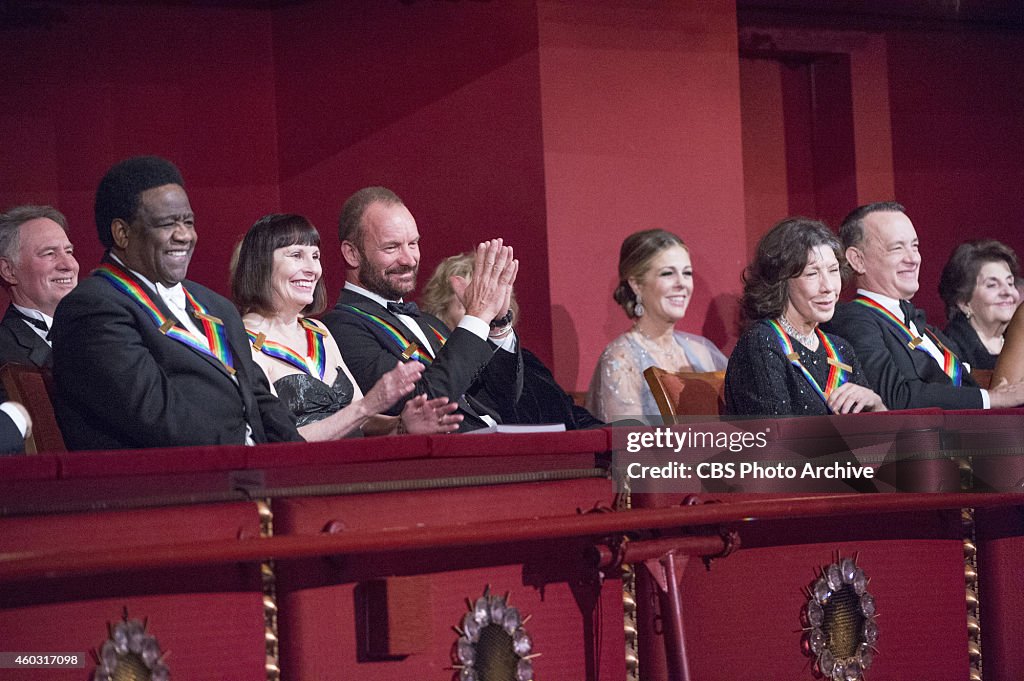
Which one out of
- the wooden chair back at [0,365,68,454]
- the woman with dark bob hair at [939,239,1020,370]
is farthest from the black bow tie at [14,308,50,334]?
the woman with dark bob hair at [939,239,1020,370]

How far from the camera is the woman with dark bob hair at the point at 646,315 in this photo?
14.0ft

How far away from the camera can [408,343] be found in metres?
3.45

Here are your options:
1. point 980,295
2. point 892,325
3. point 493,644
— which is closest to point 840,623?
point 493,644

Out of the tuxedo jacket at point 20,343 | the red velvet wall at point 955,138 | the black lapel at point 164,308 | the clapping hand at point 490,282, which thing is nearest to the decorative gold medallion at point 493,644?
the black lapel at point 164,308

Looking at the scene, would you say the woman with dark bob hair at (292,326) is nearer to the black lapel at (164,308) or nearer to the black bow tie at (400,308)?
the black bow tie at (400,308)

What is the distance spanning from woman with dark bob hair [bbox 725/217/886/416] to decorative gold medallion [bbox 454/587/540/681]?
1252 mm

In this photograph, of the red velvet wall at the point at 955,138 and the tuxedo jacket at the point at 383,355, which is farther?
the red velvet wall at the point at 955,138

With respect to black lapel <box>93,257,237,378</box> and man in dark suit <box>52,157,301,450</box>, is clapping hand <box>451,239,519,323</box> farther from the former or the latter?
black lapel <box>93,257,237,378</box>

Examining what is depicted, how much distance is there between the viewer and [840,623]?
2.47m

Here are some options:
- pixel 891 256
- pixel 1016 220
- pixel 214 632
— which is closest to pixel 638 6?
pixel 891 256

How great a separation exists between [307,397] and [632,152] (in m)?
2.02

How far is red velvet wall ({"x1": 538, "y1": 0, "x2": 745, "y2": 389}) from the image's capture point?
452 cm

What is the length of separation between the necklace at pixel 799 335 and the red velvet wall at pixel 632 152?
47.4 inches

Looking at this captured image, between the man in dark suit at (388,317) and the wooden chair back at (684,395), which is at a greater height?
the man in dark suit at (388,317)
